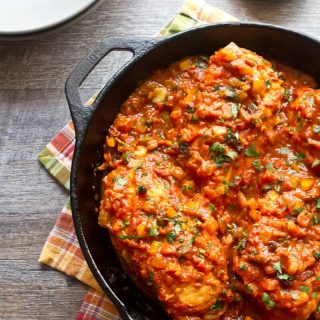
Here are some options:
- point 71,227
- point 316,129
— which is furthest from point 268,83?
point 71,227

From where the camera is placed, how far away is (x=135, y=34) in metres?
4.39

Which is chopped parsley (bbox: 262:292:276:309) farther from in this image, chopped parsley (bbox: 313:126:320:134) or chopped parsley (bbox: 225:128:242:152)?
chopped parsley (bbox: 313:126:320:134)

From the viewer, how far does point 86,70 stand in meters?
3.61

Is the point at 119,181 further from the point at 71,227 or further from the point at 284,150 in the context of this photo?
the point at 284,150

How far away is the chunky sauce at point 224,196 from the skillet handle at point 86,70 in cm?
32

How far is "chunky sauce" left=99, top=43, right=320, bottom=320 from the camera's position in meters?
3.18

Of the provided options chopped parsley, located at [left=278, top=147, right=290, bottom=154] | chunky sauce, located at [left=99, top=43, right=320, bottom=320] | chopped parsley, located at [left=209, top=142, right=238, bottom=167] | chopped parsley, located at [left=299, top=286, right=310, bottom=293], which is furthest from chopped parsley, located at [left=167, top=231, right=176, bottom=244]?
chopped parsley, located at [left=278, top=147, right=290, bottom=154]

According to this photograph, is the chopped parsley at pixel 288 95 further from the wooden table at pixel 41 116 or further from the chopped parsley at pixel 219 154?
the wooden table at pixel 41 116

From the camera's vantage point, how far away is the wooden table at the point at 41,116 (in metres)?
4.11

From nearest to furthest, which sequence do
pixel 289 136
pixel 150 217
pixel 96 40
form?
1. pixel 150 217
2. pixel 289 136
3. pixel 96 40

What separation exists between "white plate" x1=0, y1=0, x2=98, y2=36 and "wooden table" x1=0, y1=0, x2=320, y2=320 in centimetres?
36

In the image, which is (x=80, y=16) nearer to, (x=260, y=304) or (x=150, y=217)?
(x=150, y=217)

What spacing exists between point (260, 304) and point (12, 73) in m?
2.60

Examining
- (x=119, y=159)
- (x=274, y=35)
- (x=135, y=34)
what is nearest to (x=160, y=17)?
(x=135, y=34)
